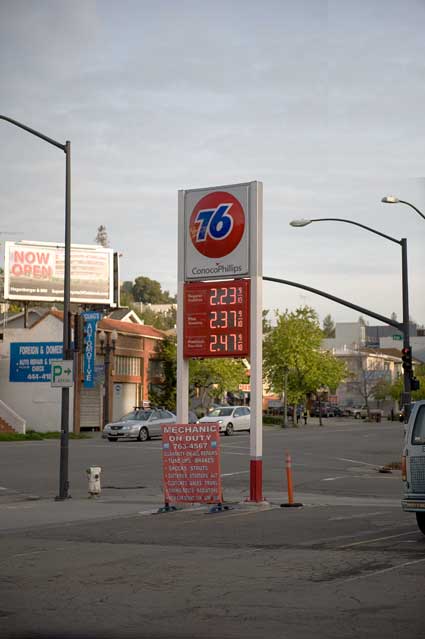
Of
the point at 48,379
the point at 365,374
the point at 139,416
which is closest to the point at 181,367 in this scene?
the point at 139,416

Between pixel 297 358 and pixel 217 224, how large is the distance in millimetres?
61723

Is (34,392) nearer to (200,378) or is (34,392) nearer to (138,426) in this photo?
(138,426)

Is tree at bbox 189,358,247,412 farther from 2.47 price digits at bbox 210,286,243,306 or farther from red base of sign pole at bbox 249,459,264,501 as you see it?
red base of sign pole at bbox 249,459,264,501

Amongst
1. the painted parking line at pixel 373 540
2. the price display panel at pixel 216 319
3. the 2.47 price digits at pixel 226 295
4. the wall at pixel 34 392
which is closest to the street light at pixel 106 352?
the wall at pixel 34 392

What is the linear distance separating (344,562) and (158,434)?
39228mm

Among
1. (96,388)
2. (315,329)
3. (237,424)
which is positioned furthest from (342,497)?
(315,329)

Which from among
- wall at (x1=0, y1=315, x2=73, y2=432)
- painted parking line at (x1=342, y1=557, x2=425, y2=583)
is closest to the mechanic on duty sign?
painted parking line at (x1=342, y1=557, x2=425, y2=583)

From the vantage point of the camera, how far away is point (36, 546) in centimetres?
1391

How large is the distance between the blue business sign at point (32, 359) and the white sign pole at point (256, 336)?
37302 mm

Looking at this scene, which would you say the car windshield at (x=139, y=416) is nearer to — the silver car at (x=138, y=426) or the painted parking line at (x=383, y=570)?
the silver car at (x=138, y=426)

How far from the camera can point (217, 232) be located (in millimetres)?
20469

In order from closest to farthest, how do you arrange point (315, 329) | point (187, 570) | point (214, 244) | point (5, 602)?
point (5, 602), point (187, 570), point (214, 244), point (315, 329)

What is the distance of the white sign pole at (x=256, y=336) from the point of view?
1950 cm

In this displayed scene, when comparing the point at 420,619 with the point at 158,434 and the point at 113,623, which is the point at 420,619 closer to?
the point at 113,623
